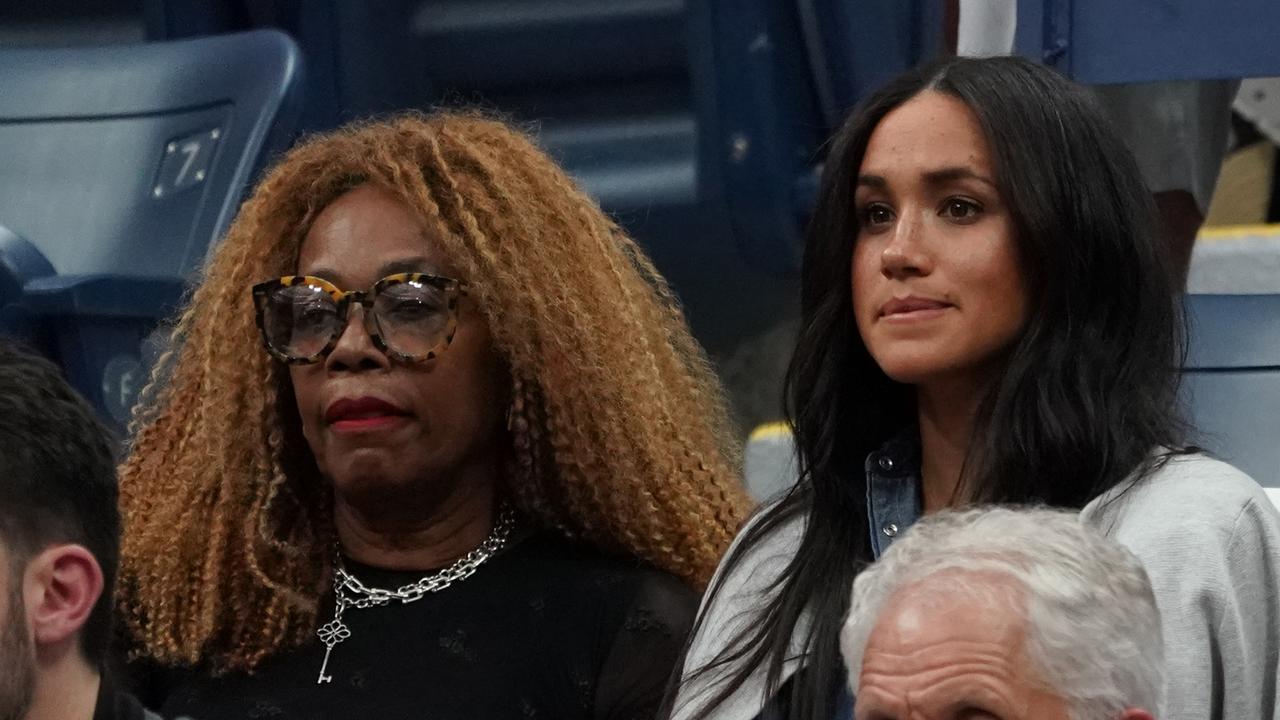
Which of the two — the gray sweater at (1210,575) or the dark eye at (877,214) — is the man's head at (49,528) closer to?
the dark eye at (877,214)

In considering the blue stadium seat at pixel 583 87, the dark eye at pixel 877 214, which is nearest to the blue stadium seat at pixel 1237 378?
the dark eye at pixel 877 214

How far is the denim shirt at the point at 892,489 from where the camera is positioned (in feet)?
7.23

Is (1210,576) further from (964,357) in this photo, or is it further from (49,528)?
(49,528)

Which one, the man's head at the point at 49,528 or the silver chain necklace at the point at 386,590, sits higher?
the man's head at the point at 49,528

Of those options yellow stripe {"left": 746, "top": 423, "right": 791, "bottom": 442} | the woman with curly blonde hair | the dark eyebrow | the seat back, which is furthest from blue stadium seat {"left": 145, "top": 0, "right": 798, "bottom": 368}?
the dark eyebrow

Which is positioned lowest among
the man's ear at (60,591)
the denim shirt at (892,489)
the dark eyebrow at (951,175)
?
the denim shirt at (892,489)

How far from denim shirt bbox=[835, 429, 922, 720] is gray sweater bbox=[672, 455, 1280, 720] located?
248 millimetres

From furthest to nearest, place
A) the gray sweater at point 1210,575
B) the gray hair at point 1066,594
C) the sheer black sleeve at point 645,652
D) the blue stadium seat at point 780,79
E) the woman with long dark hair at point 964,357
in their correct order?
the blue stadium seat at point 780,79 → the sheer black sleeve at point 645,652 → the woman with long dark hair at point 964,357 → the gray sweater at point 1210,575 → the gray hair at point 1066,594

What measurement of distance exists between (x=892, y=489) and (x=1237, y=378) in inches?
24.6

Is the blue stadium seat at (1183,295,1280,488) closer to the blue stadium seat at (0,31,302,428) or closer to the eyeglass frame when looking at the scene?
the eyeglass frame

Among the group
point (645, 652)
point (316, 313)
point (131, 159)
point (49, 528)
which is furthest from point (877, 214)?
point (131, 159)

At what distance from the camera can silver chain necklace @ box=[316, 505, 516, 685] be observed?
2.45 m

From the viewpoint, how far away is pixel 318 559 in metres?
2.53

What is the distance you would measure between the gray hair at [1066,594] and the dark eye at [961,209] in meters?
0.58
